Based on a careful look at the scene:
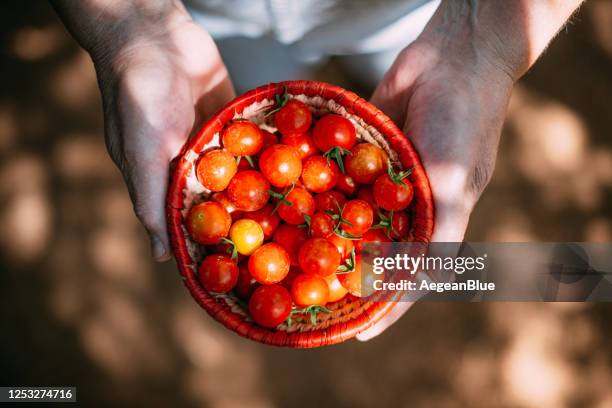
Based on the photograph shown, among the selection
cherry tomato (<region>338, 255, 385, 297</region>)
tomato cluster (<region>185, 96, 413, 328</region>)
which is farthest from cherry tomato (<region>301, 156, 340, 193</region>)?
cherry tomato (<region>338, 255, 385, 297</region>)

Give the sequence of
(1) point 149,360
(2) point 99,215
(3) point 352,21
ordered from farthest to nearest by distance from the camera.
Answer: (2) point 99,215 < (1) point 149,360 < (3) point 352,21

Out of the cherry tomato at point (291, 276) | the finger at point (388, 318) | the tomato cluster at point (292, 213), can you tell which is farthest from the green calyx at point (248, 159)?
the finger at point (388, 318)

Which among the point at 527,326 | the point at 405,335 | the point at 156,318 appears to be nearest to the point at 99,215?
the point at 156,318

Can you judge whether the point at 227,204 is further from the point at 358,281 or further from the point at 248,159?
the point at 358,281

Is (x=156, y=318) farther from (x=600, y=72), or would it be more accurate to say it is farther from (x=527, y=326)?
(x=600, y=72)

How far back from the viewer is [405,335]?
2055 millimetres

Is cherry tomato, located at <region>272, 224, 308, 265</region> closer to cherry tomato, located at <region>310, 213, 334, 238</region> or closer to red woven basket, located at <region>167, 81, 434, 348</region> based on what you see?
cherry tomato, located at <region>310, 213, 334, 238</region>

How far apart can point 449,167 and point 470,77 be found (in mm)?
265

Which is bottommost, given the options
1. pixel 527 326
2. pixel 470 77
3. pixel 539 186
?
pixel 527 326

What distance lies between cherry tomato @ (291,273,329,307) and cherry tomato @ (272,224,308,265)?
83 mm

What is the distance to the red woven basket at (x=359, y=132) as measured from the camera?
121 cm

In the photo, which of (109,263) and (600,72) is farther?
(600,72)

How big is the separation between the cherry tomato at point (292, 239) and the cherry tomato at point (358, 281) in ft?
0.44

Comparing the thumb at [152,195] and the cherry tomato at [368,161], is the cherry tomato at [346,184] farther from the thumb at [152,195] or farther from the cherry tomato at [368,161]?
the thumb at [152,195]
